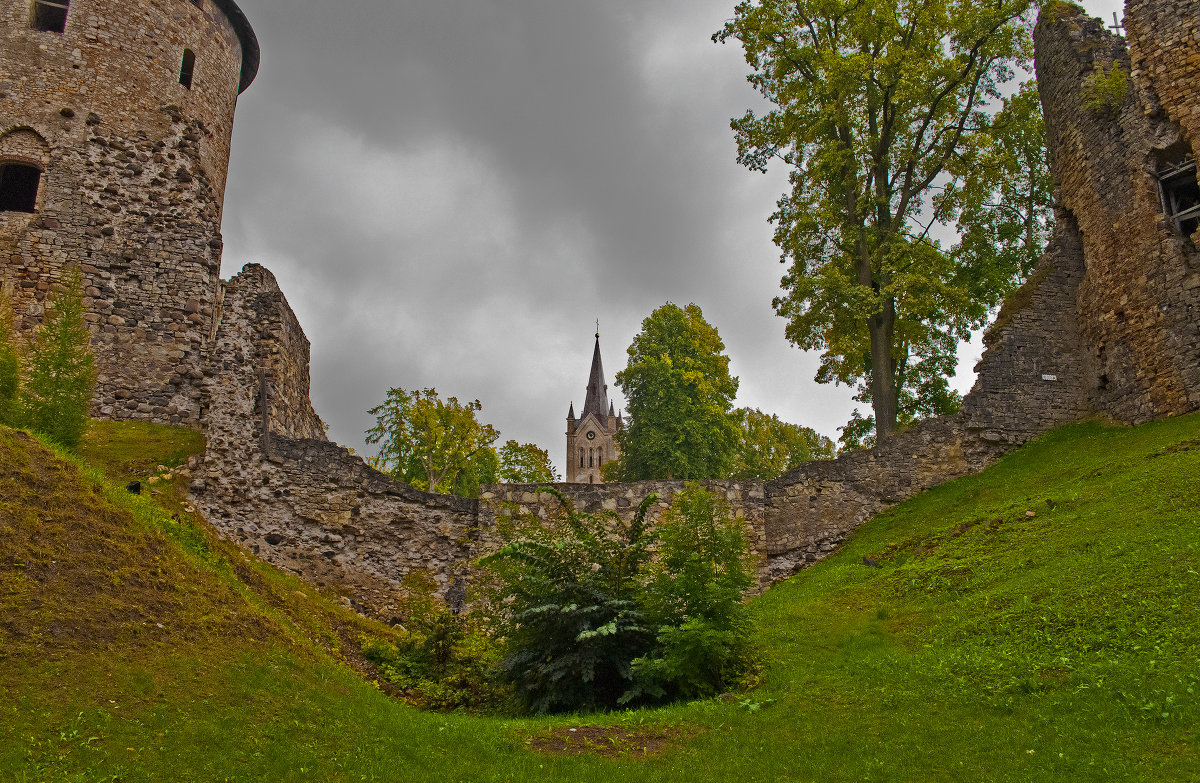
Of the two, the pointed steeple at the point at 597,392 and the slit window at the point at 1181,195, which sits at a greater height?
the pointed steeple at the point at 597,392

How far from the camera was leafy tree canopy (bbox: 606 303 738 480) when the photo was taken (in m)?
33.0

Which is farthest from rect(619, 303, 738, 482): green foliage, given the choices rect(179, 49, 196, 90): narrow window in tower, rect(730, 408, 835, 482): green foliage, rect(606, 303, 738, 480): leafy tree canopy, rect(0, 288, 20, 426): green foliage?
rect(0, 288, 20, 426): green foliage

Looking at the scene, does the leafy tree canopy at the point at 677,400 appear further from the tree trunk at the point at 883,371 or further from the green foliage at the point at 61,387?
the green foliage at the point at 61,387

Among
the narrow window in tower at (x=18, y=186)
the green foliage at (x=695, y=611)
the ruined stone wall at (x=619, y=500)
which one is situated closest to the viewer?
the green foliage at (x=695, y=611)

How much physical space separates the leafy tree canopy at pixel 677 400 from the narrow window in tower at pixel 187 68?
19.3 metres

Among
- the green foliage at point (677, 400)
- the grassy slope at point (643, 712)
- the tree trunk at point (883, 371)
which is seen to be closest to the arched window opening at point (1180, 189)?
the tree trunk at point (883, 371)

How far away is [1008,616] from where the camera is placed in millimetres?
9125

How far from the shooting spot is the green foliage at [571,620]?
9.73 meters

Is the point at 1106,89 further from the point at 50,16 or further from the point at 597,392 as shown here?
the point at 597,392

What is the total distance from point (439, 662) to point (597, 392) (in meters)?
80.1

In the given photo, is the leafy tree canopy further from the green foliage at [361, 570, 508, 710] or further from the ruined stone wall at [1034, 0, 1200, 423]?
the green foliage at [361, 570, 508, 710]

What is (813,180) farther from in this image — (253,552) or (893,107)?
(253,552)

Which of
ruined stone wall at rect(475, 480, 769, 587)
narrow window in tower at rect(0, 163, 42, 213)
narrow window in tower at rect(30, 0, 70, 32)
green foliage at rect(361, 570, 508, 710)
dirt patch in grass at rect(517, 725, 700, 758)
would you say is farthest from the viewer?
narrow window in tower at rect(30, 0, 70, 32)

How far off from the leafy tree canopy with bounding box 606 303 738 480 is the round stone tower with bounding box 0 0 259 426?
18.0 meters
